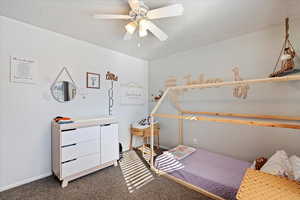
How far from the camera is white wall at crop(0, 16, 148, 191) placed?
181 centimetres

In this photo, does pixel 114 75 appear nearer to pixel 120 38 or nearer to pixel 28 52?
pixel 120 38

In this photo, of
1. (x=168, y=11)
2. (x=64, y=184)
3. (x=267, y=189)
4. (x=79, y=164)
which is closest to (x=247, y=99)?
(x=267, y=189)

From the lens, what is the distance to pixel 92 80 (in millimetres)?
2680

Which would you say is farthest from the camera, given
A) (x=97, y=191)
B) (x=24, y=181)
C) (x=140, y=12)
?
(x=24, y=181)

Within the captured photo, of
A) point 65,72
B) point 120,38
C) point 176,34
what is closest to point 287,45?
point 176,34

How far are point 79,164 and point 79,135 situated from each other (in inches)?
17.8

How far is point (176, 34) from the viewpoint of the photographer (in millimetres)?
2312

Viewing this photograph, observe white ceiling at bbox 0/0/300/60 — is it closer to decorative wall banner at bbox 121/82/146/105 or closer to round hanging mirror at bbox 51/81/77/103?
round hanging mirror at bbox 51/81/77/103

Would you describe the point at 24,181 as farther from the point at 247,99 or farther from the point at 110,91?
the point at 247,99

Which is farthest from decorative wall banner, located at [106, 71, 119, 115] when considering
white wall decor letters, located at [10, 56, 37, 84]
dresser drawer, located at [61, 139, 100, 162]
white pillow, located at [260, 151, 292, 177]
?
white pillow, located at [260, 151, 292, 177]

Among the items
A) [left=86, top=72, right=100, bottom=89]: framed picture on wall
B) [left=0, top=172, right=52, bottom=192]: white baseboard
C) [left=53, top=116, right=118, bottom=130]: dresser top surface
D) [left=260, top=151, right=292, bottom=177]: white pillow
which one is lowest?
[left=0, top=172, right=52, bottom=192]: white baseboard

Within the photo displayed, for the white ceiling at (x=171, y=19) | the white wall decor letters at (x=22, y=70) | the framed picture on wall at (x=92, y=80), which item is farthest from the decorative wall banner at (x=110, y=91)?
the white wall decor letters at (x=22, y=70)

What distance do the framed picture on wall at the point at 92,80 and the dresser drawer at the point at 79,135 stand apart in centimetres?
93

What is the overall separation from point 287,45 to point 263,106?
3.21 ft
